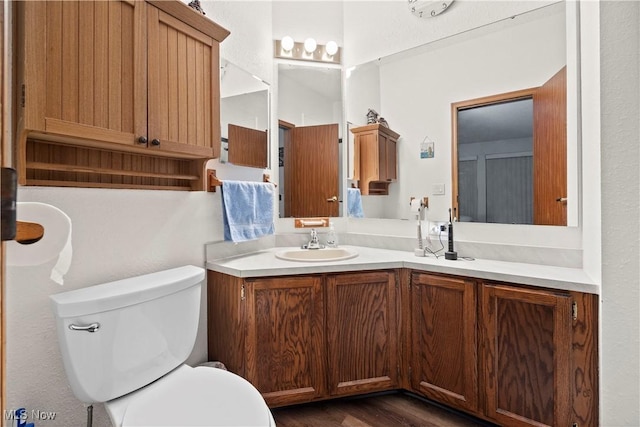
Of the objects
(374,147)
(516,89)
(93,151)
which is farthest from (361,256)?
(93,151)

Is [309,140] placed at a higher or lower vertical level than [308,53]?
lower

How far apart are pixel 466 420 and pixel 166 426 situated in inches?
56.5

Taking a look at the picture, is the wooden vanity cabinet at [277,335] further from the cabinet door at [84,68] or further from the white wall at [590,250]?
the cabinet door at [84,68]

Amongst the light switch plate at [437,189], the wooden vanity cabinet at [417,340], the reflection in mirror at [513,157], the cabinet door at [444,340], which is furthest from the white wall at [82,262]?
the reflection in mirror at [513,157]

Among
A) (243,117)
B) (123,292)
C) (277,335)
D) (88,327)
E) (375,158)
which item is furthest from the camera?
(375,158)

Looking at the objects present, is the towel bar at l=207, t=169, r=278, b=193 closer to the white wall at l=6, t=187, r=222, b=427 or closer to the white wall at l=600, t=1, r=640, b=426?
the white wall at l=6, t=187, r=222, b=427

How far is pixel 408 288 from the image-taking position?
177 centimetres

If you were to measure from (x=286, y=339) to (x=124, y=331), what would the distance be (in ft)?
2.47

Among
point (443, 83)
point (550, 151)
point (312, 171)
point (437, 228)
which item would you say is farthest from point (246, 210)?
point (550, 151)

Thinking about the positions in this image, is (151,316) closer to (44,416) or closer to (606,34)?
(44,416)

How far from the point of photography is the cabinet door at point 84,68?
102 centimetres

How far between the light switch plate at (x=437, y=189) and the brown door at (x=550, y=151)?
0.49m

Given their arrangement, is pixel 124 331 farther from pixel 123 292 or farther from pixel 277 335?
pixel 277 335

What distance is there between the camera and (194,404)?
1.07m
